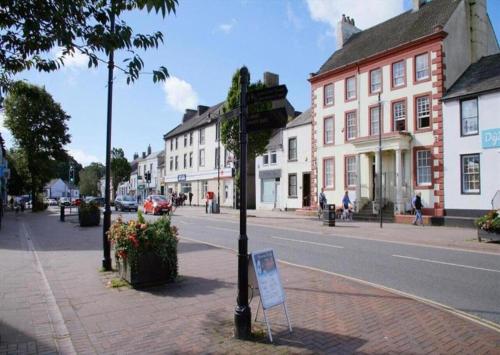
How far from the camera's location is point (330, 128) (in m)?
29.9

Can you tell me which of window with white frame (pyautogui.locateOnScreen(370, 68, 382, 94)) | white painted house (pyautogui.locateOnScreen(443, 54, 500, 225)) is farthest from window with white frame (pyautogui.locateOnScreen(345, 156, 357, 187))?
white painted house (pyautogui.locateOnScreen(443, 54, 500, 225))

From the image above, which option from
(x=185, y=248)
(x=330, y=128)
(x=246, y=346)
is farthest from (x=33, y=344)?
(x=330, y=128)

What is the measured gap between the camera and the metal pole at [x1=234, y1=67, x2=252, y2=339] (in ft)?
15.7

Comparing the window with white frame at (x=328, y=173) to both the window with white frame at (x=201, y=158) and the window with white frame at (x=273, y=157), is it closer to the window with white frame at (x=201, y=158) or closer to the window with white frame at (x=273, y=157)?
the window with white frame at (x=273, y=157)

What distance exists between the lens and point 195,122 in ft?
180

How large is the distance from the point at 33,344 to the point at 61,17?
12.2 ft

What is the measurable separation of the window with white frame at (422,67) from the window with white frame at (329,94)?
6.98 m

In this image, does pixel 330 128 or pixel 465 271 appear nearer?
pixel 465 271

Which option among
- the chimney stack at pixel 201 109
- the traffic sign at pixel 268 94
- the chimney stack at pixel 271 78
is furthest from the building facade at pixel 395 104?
the chimney stack at pixel 201 109

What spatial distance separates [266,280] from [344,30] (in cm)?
3194

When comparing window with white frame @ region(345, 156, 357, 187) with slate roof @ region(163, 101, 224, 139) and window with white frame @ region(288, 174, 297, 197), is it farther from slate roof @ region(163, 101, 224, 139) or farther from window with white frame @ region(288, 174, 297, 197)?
slate roof @ region(163, 101, 224, 139)

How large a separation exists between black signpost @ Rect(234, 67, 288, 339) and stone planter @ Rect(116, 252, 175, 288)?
2.80 m

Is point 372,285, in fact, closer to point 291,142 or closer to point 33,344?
point 33,344

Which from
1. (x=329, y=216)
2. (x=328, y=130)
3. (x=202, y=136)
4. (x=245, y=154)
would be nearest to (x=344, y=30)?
(x=328, y=130)
